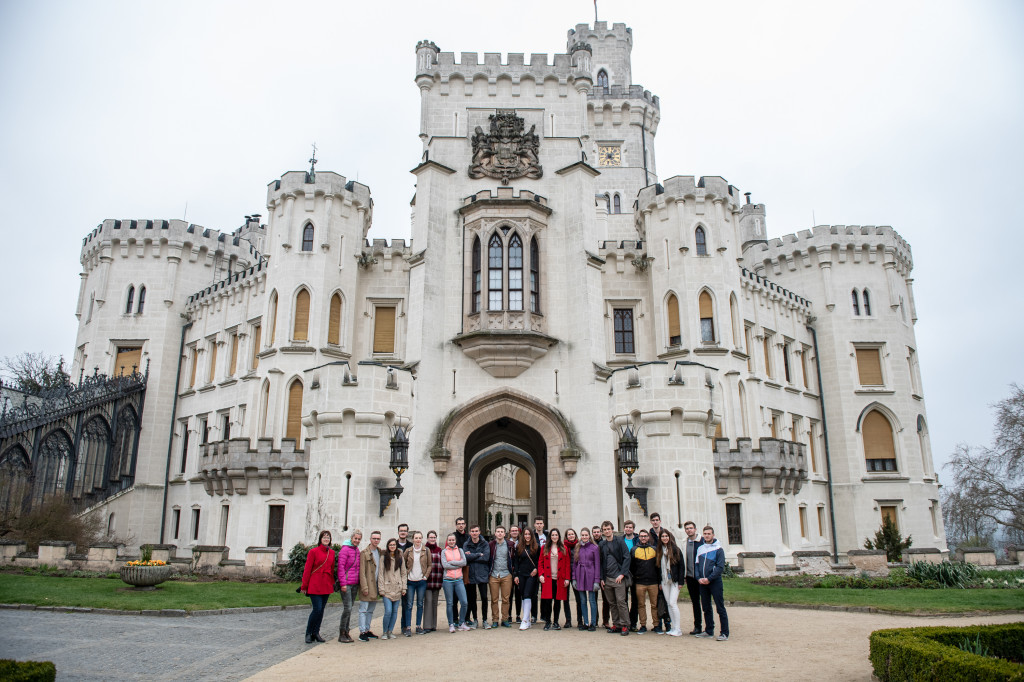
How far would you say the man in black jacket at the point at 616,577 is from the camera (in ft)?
39.7

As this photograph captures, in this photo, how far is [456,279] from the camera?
23.4 m

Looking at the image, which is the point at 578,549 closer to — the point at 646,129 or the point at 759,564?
the point at 759,564

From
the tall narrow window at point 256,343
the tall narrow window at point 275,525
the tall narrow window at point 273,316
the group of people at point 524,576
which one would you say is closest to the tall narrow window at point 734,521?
the group of people at point 524,576

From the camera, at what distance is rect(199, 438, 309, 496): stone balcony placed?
87.5ft

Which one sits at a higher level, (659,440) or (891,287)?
(891,287)

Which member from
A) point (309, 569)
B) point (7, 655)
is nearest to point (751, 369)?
point (309, 569)

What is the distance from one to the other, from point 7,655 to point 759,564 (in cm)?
1919

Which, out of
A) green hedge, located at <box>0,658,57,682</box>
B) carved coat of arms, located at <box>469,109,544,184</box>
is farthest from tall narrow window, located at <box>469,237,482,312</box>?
green hedge, located at <box>0,658,57,682</box>

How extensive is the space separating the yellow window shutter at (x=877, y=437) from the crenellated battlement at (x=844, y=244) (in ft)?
27.7

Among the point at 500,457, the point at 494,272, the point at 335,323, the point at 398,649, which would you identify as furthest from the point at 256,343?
the point at 398,649

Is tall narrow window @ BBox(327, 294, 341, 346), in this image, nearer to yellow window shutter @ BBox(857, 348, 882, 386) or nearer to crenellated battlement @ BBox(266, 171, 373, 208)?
crenellated battlement @ BBox(266, 171, 373, 208)

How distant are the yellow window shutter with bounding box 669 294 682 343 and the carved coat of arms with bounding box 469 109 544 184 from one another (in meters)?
9.02

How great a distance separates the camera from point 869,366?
36875 millimetres

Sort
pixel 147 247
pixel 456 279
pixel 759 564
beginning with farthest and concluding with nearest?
pixel 147 247
pixel 456 279
pixel 759 564
